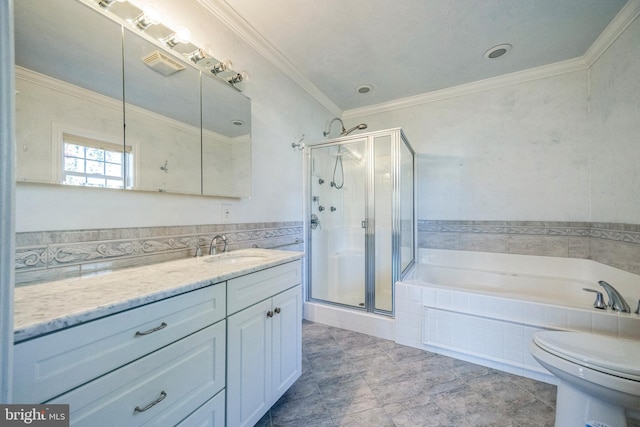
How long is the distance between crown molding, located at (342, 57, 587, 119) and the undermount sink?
2.64m

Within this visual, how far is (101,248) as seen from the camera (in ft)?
3.55

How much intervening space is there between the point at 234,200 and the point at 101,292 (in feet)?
3.58

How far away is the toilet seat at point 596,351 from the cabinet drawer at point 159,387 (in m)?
1.60

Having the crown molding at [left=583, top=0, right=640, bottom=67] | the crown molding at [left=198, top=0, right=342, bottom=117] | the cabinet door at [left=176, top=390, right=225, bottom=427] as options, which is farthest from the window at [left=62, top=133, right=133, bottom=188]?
the crown molding at [left=583, top=0, right=640, bottom=67]

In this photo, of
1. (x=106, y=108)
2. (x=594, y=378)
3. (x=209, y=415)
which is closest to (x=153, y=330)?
(x=209, y=415)

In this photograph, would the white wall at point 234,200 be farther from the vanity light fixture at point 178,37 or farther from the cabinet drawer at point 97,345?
the cabinet drawer at point 97,345

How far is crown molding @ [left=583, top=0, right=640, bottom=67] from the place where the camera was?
5.38 ft

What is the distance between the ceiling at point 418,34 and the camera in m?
1.68

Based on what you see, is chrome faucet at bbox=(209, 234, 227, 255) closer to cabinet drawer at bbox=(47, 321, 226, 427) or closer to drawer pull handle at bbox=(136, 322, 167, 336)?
cabinet drawer at bbox=(47, 321, 226, 427)

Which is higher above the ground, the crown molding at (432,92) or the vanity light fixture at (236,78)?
the crown molding at (432,92)

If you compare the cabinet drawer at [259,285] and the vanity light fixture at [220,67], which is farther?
the vanity light fixture at [220,67]

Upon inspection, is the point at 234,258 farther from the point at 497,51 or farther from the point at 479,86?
the point at 479,86

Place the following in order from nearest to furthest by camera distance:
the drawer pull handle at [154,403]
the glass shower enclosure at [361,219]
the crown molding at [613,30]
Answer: the drawer pull handle at [154,403] → the crown molding at [613,30] → the glass shower enclosure at [361,219]

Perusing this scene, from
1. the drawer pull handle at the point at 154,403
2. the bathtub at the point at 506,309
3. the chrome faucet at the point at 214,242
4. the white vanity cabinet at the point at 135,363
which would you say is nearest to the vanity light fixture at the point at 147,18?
the chrome faucet at the point at 214,242
